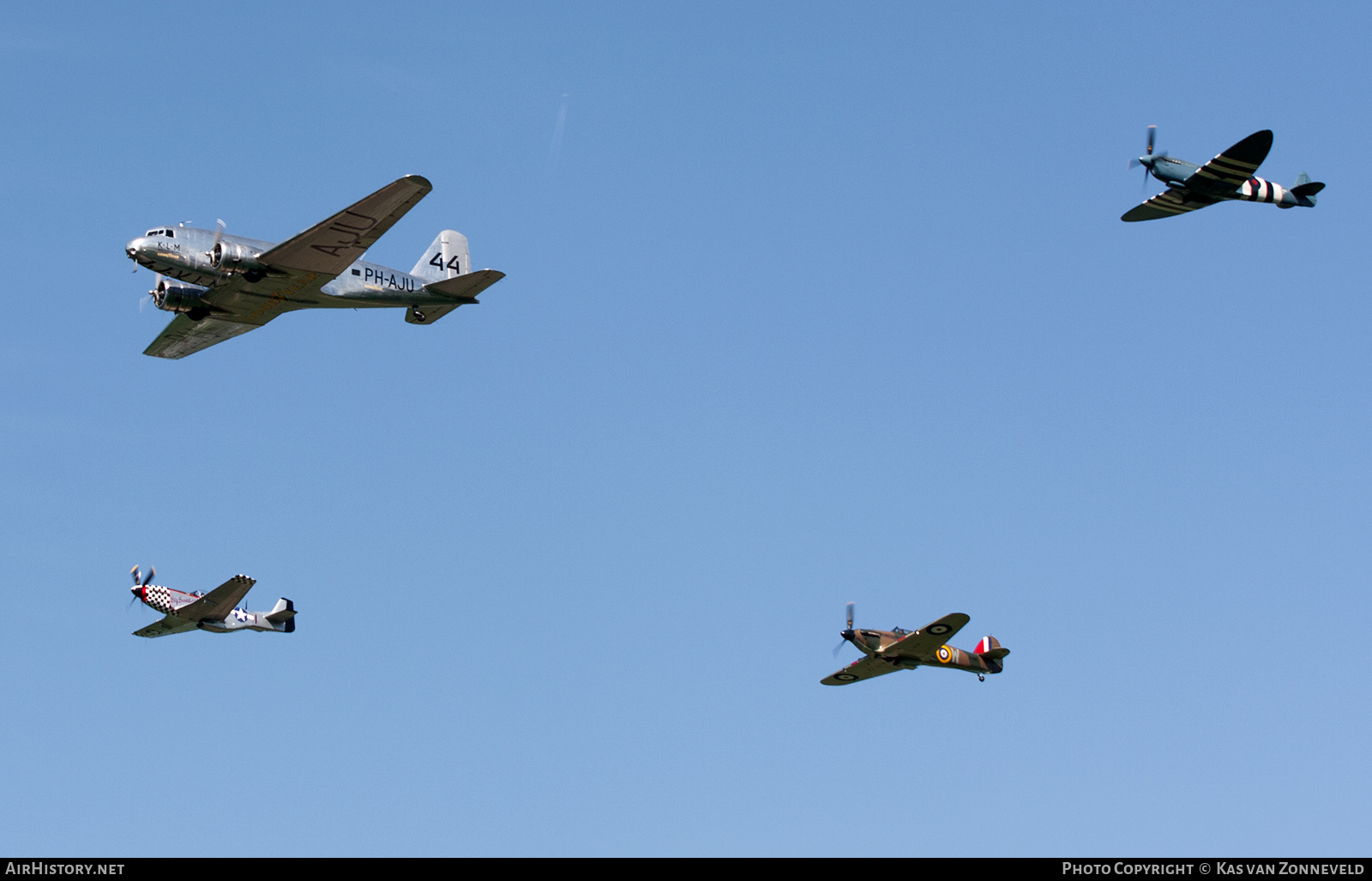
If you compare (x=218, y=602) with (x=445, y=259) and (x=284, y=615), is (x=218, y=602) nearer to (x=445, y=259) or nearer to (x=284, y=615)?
(x=284, y=615)

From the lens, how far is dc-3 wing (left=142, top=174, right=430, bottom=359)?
149 ft

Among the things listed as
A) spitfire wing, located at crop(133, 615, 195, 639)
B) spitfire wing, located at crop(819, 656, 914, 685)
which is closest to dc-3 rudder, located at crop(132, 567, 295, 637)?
spitfire wing, located at crop(133, 615, 195, 639)

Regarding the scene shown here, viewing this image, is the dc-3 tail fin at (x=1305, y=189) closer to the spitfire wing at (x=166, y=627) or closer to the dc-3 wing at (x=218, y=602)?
the dc-3 wing at (x=218, y=602)

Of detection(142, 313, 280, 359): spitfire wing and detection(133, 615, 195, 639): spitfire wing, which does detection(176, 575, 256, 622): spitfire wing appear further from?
detection(142, 313, 280, 359): spitfire wing

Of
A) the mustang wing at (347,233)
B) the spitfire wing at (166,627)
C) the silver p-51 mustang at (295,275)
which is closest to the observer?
the mustang wing at (347,233)

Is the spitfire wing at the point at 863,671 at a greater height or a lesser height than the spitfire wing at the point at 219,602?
lesser

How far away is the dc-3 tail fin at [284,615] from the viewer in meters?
71.1

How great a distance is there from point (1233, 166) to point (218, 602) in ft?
174

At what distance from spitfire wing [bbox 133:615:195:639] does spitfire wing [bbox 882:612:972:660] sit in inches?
1478

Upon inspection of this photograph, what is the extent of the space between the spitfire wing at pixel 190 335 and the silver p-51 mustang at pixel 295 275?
0.04 metres

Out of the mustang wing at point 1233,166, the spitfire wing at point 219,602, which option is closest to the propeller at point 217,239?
the spitfire wing at point 219,602

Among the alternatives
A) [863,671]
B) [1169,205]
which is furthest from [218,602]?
[1169,205]
